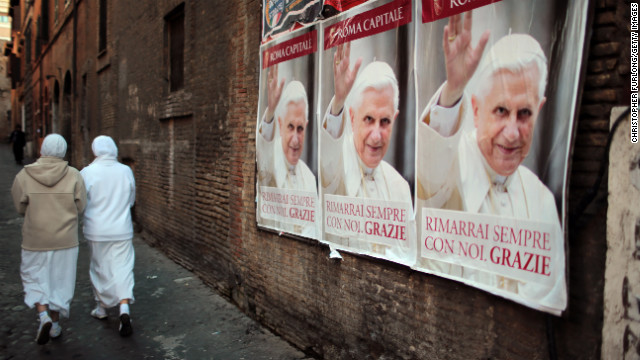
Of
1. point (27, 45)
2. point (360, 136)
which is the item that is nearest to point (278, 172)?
point (360, 136)

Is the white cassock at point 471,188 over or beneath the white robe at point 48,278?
over

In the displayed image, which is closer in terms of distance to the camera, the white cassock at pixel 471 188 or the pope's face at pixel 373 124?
the white cassock at pixel 471 188

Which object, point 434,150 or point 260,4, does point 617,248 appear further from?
point 260,4

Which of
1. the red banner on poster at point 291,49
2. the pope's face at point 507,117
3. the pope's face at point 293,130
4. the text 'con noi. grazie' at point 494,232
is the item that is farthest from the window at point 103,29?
the pope's face at point 507,117

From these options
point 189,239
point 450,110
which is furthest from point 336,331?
point 189,239

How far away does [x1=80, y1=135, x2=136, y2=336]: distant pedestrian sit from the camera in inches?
196

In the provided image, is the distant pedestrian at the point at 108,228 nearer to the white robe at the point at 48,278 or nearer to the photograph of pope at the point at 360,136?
the white robe at the point at 48,278

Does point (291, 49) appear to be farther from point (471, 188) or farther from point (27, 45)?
point (27, 45)

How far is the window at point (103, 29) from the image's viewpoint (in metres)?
12.8

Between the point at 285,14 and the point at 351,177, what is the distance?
1.79 m

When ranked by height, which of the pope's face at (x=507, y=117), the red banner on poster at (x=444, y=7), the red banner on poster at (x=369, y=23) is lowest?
the pope's face at (x=507, y=117)

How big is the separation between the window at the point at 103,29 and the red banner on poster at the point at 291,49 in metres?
9.37

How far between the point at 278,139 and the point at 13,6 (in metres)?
38.9

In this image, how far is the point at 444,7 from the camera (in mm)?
2967
